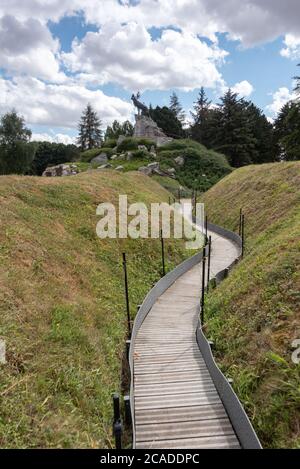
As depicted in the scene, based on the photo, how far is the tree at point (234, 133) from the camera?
67.8 m

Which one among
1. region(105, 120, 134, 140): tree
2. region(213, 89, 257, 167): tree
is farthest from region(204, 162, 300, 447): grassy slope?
region(105, 120, 134, 140): tree

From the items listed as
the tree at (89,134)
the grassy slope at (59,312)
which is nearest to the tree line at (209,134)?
the tree at (89,134)

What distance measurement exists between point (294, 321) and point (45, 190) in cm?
1838

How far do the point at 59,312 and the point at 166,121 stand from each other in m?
85.5

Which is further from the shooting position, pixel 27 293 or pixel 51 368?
pixel 27 293

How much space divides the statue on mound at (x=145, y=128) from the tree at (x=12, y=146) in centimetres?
2782

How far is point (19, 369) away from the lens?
8531mm

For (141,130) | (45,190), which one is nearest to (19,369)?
(45,190)

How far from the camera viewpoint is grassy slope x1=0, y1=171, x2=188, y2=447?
7566mm

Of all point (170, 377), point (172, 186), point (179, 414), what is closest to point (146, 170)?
point (172, 186)

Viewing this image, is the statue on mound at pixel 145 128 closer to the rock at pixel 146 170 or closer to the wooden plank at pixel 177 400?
the rock at pixel 146 170

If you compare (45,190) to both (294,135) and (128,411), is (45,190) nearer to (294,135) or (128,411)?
(128,411)

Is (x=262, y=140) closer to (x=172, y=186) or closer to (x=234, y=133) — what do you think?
(x=234, y=133)

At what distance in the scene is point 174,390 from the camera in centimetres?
1037
